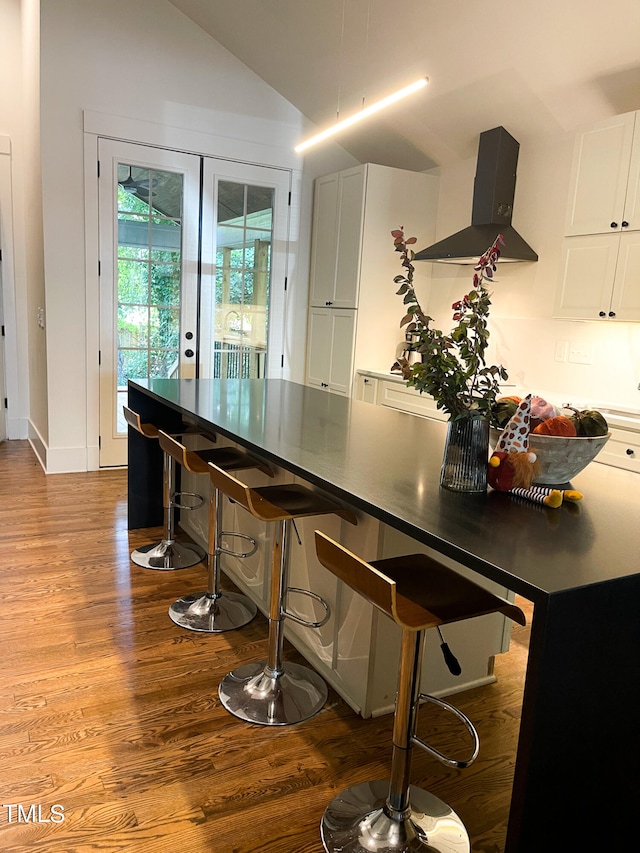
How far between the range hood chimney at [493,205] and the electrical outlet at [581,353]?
2.24 feet

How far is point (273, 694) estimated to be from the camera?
2.21 m

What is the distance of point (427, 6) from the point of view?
11.8 ft

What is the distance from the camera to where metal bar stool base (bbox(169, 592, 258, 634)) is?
2.71 m

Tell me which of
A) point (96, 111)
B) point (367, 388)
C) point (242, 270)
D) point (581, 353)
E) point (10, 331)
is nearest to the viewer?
point (581, 353)

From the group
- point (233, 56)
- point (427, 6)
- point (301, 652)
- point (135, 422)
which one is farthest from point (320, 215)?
point (301, 652)

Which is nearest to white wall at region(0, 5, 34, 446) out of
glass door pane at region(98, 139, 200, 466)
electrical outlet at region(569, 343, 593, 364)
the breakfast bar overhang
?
glass door pane at region(98, 139, 200, 466)

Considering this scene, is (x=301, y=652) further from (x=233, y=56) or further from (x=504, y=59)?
(x=233, y=56)

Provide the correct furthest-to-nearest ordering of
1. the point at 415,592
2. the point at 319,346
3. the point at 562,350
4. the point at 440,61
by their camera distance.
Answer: the point at 319,346 → the point at 562,350 → the point at 440,61 → the point at 415,592

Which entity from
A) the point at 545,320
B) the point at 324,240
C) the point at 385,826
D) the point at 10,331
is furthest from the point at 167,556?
the point at 10,331

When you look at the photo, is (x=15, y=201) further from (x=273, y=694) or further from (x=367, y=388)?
(x=273, y=694)

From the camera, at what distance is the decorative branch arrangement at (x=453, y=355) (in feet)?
4.91

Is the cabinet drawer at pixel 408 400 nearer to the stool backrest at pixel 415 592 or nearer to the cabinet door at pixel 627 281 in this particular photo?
the cabinet door at pixel 627 281

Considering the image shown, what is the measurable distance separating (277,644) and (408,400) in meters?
2.71

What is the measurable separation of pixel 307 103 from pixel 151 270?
6.01 feet
